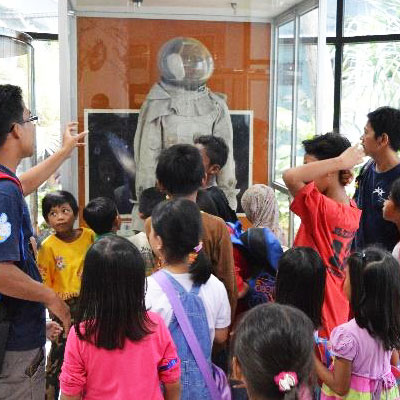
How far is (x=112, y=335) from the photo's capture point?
1695 mm

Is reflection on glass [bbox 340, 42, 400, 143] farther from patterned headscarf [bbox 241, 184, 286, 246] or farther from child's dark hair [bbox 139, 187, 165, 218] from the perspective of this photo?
patterned headscarf [bbox 241, 184, 286, 246]

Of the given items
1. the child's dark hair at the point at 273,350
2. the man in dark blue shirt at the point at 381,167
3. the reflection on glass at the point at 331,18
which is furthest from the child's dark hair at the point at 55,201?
the reflection on glass at the point at 331,18

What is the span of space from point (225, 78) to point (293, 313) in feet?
9.31

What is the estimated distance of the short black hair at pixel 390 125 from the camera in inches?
120

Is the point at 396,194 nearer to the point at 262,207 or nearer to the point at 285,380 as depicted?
the point at 262,207

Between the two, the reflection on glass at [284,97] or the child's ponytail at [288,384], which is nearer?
the child's ponytail at [288,384]

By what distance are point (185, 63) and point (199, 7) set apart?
0.36 meters

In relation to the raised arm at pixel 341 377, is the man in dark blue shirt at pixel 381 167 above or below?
above

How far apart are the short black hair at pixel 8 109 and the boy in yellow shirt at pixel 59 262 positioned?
3.47 feet

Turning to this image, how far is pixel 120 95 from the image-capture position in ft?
12.9

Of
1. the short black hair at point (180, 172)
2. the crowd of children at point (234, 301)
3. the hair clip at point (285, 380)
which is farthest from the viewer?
the short black hair at point (180, 172)

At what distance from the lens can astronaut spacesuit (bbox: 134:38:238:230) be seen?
396 centimetres

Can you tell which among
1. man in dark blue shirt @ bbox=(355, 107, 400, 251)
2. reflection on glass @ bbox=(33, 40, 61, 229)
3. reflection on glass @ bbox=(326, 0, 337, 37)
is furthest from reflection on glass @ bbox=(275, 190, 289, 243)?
reflection on glass @ bbox=(326, 0, 337, 37)

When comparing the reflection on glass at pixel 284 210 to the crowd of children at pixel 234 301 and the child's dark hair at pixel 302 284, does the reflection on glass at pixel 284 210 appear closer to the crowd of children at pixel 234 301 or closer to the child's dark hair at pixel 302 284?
the crowd of children at pixel 234 301
